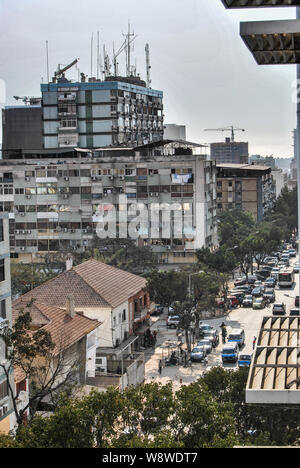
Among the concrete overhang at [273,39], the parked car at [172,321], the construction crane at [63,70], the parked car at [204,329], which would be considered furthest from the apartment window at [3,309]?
the construction crane at [63,70]

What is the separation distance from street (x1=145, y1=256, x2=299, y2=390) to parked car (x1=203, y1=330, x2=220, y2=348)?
0.09 meters

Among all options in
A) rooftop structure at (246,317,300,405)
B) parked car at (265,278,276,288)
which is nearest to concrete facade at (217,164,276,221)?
parked car at (265,278,276,288)

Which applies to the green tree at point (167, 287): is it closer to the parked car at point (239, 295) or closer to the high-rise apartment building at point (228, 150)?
the parked car at point (239, 295)

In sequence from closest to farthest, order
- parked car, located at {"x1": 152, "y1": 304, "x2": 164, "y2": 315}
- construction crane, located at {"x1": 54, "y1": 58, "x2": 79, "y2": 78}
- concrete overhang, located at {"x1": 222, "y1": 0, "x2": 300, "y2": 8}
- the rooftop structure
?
1. concrete overhang, located at {"x1": 222, "y1": 0, "x2": 300, "y2": 8}
2. the rooftop structure
3. parked car, located at {"x1": 152, "y1": 304, "x2": 164, "y2": 315}
4. construction crane, located at {"x1": 54, "y1": 58, "x2": 79, "y2": 78}

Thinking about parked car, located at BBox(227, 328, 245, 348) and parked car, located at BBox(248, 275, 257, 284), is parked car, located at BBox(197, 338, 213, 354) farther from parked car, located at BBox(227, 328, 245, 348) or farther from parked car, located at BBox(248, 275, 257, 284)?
parked car, located at BBox(248, 275, 257, 284)

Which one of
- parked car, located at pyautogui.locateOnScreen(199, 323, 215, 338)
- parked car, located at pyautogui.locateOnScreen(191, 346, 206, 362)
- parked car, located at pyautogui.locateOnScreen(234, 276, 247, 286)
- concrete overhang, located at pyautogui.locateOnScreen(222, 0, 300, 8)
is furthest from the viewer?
parked car, located at pyautogui.locateOnScreen(234, 276, 247, 286)

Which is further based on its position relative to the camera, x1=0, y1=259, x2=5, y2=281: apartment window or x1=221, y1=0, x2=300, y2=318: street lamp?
x1=0, y1=259, x2=5, y2=281: apartment window

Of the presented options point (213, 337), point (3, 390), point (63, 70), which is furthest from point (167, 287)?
point (63, 70)

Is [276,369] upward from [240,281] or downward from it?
upward

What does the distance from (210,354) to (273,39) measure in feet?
33.1

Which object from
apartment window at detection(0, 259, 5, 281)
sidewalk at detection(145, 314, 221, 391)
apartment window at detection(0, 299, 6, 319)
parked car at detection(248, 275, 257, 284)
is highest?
apartment window at detection(0, 259, 5, 281)

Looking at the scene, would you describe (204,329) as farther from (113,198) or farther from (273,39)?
(273,39)

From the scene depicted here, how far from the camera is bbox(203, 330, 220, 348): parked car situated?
46.1 ft

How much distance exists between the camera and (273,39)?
12.3 feet
